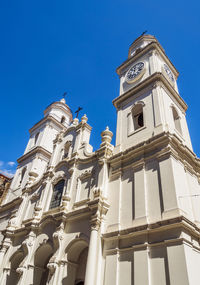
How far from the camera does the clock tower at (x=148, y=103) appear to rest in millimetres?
14094

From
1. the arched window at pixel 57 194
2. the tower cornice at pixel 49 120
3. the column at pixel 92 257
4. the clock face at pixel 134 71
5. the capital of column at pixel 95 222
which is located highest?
the tower cornice at pixel 49 120

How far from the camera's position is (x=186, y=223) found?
8961 mm

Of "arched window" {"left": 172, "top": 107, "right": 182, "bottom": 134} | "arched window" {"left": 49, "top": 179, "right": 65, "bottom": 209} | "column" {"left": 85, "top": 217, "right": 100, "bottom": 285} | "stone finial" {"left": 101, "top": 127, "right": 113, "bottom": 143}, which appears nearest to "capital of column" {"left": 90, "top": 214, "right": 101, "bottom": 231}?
"column" {"left": 85, "top": 217, "right": 100, "bottom": 285}

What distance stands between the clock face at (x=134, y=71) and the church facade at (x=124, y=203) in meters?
0.11

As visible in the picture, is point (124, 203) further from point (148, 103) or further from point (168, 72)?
point (168, 72)

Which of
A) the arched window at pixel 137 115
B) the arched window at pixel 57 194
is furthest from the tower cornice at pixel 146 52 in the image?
the arched window at pixel 57 194

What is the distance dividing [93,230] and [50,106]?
2355cm

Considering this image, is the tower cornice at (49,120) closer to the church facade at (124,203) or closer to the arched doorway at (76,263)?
the church facade at (124,203)

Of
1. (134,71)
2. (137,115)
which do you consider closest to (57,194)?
(137,115)

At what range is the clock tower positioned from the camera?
1409cm

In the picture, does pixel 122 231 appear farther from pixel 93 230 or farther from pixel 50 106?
pixel 50 106

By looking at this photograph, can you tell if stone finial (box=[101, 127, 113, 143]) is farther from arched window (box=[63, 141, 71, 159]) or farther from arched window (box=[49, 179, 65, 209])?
arched window (box=[63, 141, 71, 159])

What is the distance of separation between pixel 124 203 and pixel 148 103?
6852mm

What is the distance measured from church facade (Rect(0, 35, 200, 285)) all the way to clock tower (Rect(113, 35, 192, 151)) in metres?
0.08
